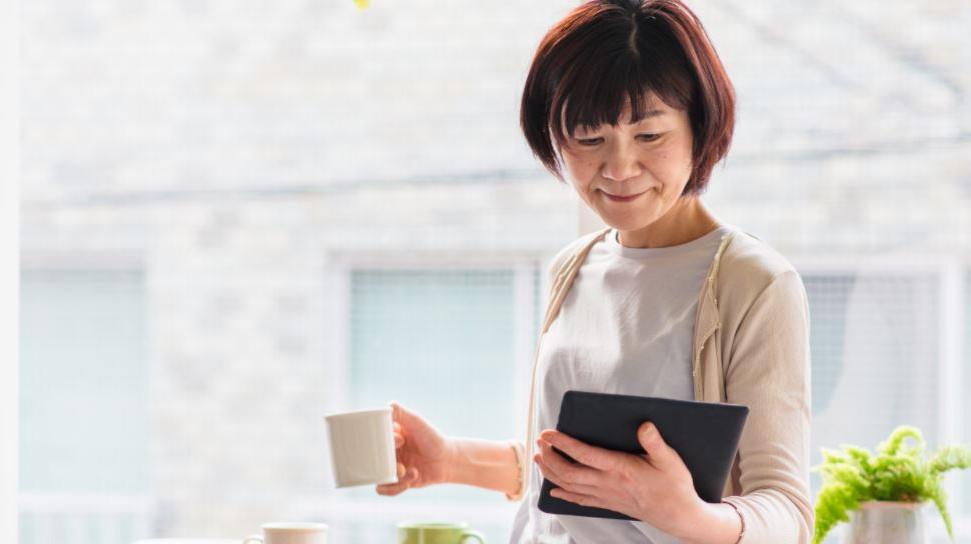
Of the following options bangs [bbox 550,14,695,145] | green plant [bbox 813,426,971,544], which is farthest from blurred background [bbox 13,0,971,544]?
bangs [bbox 550,14,695,145]

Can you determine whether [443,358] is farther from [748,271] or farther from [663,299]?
[748,271]

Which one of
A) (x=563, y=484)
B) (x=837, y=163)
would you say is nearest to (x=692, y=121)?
(x=563, y=484)

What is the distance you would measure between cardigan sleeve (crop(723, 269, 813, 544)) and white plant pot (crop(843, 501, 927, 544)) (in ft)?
1.54

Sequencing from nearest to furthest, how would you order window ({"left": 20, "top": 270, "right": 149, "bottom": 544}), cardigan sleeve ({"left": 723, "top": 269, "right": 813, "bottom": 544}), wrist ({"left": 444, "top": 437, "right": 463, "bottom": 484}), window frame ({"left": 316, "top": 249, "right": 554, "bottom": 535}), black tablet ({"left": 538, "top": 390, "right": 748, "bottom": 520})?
black tablet ({"left": 538, "top": 390, "right": 748, "bottom": 520})
cardigan sleeve ({"left": 723, "top": 269, "right": 813, "bottom": 544})
wrist ({"left": 444, "top": 437, "right": 463, "bottom": 484})
window frame ({"left": 316, "top": 249, "right": 554, "bottom": 535})
window ({"left": 20, "top": 270, "right": 149, "bottom": 544})

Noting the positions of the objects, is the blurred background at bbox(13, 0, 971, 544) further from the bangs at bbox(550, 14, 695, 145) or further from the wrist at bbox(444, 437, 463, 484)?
the bangs at bbox(550, 14, 695, 145)

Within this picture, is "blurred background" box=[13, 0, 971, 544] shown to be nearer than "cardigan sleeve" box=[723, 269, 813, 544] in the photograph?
No

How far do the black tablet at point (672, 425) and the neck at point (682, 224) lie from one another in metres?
0.34

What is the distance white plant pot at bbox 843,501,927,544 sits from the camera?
5.15 ft

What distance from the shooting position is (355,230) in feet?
6.84

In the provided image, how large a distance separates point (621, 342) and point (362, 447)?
1.26 ft

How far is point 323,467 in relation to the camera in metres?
2.08

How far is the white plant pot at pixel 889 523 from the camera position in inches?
61.8

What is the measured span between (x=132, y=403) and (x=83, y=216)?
38 cm

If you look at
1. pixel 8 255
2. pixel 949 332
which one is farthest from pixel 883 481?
pixel 8 255
